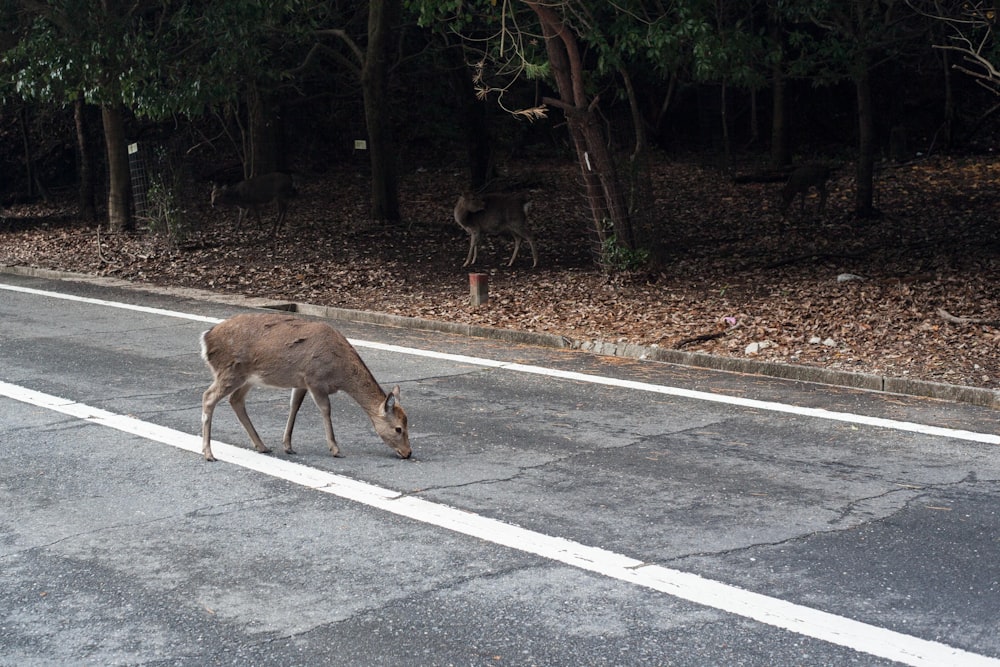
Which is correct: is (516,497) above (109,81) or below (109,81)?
below

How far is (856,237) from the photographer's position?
18.5 m

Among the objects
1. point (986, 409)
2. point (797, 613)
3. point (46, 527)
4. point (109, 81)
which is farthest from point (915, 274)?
point (109, 81)

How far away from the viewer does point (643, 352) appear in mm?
11484

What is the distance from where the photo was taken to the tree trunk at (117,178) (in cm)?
2391

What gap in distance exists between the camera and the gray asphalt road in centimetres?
470

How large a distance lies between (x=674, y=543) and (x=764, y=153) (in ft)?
85.9

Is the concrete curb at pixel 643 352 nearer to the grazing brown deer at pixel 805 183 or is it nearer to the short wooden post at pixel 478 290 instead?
the short wooden post at pixel 478 290

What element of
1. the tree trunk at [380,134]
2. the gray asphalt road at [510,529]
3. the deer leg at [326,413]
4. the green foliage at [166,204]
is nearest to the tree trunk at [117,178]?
the green foliage at [166,204]

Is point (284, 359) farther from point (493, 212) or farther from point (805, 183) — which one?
point (805, 183)

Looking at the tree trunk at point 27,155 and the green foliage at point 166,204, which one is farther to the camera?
the tree trunk at point 27,155

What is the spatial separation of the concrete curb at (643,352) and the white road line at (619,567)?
16.2 feet

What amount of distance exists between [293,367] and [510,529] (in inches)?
80.4

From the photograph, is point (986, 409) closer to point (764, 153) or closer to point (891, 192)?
point (891, 192)

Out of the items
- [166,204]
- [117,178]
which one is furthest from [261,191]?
[117,178]
